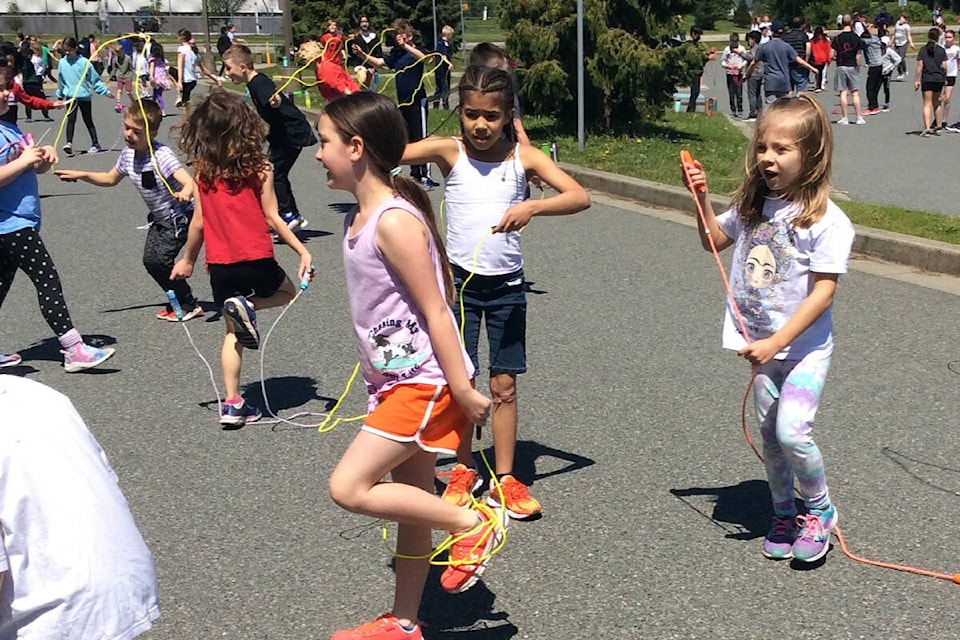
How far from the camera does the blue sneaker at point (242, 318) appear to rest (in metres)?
5.50

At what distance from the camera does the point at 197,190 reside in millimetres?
5883

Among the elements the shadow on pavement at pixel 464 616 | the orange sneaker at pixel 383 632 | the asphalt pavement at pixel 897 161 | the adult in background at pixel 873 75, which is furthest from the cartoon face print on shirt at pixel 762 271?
the adult in background at pixel 873 75

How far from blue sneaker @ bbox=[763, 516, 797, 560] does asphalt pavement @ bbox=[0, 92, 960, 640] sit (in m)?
0.04

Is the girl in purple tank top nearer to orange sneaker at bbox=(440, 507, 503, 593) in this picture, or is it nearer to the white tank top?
orange sneaker at bbox=(440, 507, 503, 593)

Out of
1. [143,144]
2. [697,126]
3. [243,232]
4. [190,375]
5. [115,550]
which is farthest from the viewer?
[697,126]

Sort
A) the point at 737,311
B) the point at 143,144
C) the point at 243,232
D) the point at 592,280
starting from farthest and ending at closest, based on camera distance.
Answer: the point at 592,280, the point at 143,144, the point at 243,232, the point at 737,311

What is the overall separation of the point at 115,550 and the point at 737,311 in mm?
2463

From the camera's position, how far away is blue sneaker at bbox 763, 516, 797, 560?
404 centimetres

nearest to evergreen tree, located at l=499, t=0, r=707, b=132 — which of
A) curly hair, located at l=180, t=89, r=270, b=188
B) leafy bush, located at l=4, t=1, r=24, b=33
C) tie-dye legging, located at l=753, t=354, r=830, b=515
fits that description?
curly hair, located at l=180, t=89, r=270, b=188

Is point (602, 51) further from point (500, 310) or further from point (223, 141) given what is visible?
point (500, 310)

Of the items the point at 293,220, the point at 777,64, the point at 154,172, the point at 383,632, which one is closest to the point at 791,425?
the point at 383,632

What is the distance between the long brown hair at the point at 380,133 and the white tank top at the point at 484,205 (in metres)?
0.97

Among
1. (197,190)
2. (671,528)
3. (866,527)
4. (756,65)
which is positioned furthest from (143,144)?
(756,65)

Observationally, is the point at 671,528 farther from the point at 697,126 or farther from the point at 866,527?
the point at 697,126
